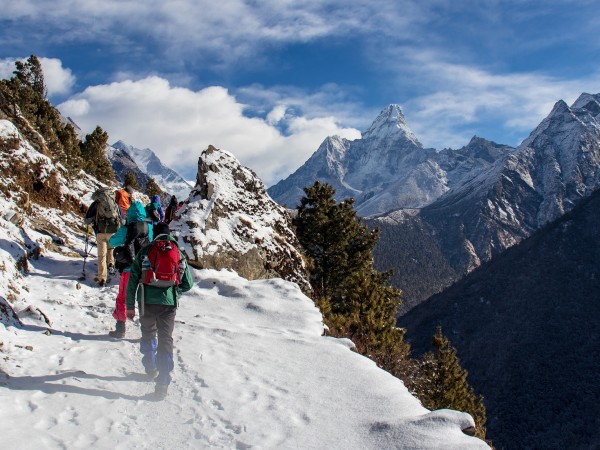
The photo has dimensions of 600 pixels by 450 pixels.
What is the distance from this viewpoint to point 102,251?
13320 millimetres

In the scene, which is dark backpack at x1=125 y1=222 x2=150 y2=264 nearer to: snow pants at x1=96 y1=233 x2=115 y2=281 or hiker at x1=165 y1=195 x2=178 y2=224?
snow pants at x1=96 y1=233 x2=115 y2=281

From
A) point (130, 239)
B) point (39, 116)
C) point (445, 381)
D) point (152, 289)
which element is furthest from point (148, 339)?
point (39, 116)

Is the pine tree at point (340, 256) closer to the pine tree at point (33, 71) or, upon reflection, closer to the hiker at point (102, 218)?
the hiker at point (102, 218)

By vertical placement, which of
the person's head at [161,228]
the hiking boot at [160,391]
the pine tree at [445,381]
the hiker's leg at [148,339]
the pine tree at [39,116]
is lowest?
the pine tree at [445,381]

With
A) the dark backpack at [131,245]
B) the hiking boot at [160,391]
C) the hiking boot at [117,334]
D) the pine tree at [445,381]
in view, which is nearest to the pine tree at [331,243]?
the pine tree at [445,381]

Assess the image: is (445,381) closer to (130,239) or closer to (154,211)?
(154,211)

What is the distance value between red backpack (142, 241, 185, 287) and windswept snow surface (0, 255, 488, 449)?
1.66 meters

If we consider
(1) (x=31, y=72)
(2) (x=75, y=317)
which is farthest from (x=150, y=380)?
(1) (x=31, y=72)

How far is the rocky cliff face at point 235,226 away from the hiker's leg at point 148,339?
25.4 ft

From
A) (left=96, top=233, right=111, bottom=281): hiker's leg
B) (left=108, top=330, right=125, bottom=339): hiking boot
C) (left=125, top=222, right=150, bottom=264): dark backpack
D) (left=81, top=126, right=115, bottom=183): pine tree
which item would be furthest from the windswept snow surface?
(left=81, top=126, right=115, bottom=183): pine tree

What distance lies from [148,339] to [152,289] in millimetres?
823

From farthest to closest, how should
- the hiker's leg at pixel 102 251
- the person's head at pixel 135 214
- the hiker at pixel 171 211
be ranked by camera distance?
the hiker at pixel 171 211 < the hiker's leg at pixel 102 251 < the person's head at pixel 135 214

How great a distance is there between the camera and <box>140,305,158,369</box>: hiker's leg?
8234 mm

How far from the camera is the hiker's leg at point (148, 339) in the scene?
8.23 metres
